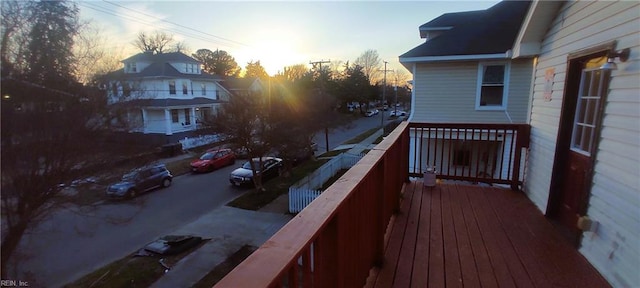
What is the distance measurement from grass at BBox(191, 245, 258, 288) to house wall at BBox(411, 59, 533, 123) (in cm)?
583

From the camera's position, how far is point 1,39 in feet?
19.6

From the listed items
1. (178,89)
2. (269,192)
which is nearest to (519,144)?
(269,192)

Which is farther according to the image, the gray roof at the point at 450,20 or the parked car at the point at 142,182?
the parked car at the point at 142,182

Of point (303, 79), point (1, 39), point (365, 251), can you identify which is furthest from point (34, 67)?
point (303, 79)

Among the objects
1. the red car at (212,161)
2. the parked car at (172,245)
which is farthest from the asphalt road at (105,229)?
the red car at (212,161)

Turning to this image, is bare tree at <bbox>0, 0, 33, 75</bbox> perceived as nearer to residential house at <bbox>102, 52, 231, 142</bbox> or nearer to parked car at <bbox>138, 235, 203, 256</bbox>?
parked car at <bbox>138, 235, 203, 256</bbox>

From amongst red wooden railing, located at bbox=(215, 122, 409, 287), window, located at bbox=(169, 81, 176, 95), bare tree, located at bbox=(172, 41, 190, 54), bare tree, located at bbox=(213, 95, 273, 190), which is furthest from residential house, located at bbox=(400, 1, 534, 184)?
bare tree, located at bbox=(172, 41, 190, 54)

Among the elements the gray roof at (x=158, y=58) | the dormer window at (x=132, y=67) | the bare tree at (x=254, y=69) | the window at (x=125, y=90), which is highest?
the bare tree at (x=254, y=69)

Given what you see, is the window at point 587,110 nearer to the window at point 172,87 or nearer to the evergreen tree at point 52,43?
the evergreen tree at point 52,43

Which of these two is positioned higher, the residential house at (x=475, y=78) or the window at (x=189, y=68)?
the window at (x=189, y=68)

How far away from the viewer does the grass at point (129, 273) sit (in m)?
6.45

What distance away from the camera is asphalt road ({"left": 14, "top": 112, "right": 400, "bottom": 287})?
699cm

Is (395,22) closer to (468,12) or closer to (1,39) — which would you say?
(468,12)

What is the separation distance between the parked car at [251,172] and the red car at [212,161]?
200 cm
